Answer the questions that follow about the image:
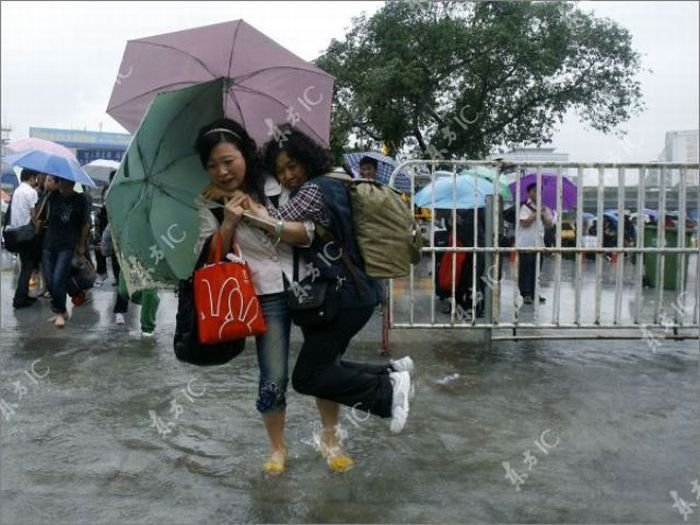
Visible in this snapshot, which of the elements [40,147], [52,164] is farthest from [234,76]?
[40,147]

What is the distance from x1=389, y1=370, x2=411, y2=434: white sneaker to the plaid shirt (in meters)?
0.84

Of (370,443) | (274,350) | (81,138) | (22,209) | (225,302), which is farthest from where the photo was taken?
(81,138)

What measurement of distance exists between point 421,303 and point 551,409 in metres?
4.55

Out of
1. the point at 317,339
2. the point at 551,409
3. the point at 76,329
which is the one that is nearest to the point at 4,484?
the point at 317,339

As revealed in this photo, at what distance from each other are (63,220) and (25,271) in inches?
62.2

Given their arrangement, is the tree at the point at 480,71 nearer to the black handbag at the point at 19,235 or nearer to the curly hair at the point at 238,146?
the black handbag at the point at 19,235

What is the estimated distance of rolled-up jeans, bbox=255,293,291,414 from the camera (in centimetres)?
348

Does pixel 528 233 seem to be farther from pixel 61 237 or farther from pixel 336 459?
pixel 336 459

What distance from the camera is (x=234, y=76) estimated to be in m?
3.43

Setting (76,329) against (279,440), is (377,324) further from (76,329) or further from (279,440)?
(279,440)

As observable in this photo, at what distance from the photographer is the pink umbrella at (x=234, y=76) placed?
11.1 feet

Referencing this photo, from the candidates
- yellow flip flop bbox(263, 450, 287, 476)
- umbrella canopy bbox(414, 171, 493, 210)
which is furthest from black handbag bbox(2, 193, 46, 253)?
yellow flip flop bbox(263, 450, 287, 476)

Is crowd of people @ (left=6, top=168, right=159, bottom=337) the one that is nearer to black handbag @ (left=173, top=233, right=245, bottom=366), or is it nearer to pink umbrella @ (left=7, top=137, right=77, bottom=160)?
pink umbrella @ (left=7, top=137, right=77, bottom=160)

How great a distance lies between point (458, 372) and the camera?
223 inches
